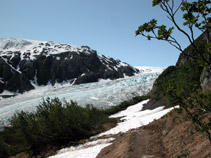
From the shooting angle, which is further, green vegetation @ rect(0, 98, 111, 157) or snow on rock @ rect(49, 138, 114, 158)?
green vegetation @ rect(0, 98, 111, 157)

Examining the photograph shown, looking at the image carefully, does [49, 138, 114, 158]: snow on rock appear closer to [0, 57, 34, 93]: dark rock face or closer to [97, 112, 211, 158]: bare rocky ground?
[97, 112, 211, 158]: bare rocky ground

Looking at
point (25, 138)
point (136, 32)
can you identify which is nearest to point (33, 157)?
point (25, 138)

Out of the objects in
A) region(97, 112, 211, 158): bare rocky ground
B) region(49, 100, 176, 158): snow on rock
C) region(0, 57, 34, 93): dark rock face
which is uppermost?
region(0, 57, 34, 93): dark rock face

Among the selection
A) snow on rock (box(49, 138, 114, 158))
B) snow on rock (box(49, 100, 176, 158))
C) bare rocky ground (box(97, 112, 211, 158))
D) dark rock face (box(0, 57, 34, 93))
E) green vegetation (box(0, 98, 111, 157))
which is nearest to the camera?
bare rocky ground (box(97, 112, 211, 158))

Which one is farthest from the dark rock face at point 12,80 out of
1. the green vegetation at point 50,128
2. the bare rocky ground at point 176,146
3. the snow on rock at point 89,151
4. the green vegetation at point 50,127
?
the bare rocky ground at point 176,146

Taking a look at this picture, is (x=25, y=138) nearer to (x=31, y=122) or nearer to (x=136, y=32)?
(x=31, y=122)

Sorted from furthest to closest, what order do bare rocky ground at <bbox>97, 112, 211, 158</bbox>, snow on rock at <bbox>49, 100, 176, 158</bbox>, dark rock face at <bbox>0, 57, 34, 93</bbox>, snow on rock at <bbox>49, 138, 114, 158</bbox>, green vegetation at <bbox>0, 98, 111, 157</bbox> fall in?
1. dark rock face at <bbox>0, 57, 34, 93</bbox>
2. green vegetation at <bbox>0, 98, 111, 157</bbox>
3. snow on rock at <bbox>49, 100, 176, 158</bbox>
4. snow on rock at <bbox>49, 138, 114, 158</bbox>
5. bare rocky ground at <bbox>97, 112, 211, 158</bbox>

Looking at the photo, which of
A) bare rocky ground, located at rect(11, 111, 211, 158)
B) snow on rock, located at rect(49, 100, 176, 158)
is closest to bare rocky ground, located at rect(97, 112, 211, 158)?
bare rocky ground, located at rect(11, 111, 211, 158)

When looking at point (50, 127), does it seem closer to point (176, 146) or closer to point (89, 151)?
point (89, 151)

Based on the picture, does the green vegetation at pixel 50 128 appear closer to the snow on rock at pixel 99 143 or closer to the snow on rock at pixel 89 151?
the snow on rock at pixel 99 143

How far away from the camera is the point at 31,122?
20609 mm

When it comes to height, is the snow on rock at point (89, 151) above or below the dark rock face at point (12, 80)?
below

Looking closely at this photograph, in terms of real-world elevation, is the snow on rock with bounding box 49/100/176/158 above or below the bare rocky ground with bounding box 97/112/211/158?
below

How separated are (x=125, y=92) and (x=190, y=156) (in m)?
68.9
